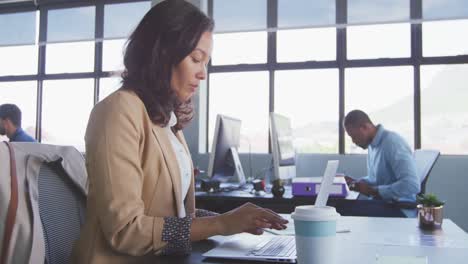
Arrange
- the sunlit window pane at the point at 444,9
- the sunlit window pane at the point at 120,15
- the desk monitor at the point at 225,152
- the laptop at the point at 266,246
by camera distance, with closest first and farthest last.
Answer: the laptop at the point at 266,246 → the desk monitor at the point at 225,152 → the sunlit window pane at the point at 444,9 → the sunlit window pane at the point at 120,15

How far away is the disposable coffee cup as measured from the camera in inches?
30.3

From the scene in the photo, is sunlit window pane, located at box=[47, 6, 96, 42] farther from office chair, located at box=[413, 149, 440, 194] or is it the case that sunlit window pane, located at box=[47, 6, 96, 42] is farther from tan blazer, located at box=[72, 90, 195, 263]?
tan blazer, located at box=[72, 90, 195, 263]

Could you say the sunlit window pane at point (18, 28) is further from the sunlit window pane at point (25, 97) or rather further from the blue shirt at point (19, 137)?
the blue shirt at point (19, 137)

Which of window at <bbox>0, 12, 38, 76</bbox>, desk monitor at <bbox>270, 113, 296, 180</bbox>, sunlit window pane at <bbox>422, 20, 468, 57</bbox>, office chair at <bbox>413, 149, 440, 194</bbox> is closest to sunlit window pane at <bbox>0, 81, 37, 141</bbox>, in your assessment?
window at <bbox>0, 12, 38, 76</bbox>

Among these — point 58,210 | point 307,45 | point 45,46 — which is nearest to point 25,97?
point 45,46

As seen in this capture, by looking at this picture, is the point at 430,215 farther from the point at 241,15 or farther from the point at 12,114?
the point at 241,15

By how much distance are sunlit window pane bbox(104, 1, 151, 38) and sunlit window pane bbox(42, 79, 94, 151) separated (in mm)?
671

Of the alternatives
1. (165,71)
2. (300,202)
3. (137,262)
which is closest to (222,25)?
(300,202)

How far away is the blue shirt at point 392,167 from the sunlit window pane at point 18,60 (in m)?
4.43

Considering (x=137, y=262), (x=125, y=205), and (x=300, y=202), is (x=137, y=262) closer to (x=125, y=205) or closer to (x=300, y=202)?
(x=125, y=205)

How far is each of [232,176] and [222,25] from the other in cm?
243

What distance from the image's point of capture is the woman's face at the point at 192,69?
120 centimetres

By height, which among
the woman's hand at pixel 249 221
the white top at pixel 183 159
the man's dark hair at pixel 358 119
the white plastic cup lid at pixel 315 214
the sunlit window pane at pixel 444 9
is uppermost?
the sunlit window pane at pixel 444 9

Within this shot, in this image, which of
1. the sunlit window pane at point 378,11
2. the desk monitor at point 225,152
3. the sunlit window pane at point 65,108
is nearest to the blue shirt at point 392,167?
the desk monitor at point 225,152
